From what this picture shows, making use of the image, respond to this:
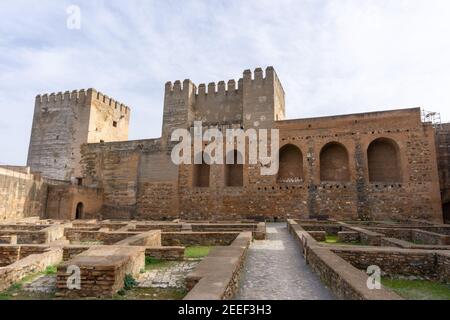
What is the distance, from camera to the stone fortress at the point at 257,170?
16.8 metres

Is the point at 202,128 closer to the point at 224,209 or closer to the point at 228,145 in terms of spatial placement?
the point at 228,145

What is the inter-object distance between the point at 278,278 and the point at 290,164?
584 inches

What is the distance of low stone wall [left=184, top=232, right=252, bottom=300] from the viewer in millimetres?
3359

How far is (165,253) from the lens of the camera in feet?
22.9

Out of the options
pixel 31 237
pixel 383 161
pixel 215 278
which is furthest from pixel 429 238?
pixel 31 237

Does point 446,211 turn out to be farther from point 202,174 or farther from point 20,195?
point 20,195

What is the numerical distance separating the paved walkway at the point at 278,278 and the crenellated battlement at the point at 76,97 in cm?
2286

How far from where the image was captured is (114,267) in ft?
14.3

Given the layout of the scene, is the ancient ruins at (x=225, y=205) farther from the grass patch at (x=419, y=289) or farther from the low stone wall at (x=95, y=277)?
the grass patch at (x=419, y=289)

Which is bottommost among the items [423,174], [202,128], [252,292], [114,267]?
[252,292]

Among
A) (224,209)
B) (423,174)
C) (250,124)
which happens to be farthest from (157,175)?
(423,174)

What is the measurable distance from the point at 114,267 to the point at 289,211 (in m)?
14.7

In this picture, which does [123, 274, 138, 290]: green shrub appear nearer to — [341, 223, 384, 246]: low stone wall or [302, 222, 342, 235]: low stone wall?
[341, 223, 384, 246]: low stone wall
